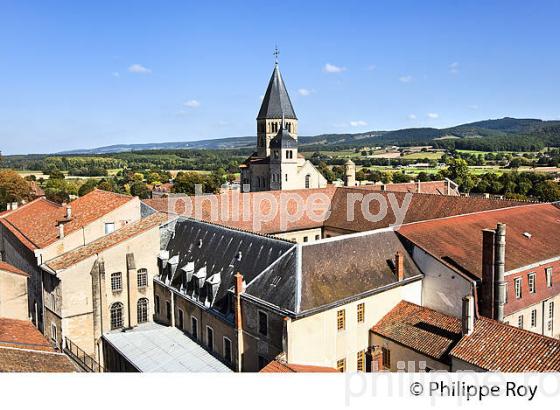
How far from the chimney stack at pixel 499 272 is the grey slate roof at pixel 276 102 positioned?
1816 inches

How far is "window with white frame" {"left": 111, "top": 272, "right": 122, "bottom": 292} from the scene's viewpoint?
33.2 metres

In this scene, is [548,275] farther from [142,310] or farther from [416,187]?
[416,187]

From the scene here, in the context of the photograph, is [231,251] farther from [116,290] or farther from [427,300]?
[427,300]

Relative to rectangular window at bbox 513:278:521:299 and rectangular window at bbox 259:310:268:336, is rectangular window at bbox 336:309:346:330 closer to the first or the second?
rectangular window at bbox 259:310:268:336

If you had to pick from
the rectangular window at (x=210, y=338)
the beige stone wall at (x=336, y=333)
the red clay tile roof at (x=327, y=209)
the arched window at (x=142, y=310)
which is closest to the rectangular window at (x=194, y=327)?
the rectangular window at (x=210, y=338)

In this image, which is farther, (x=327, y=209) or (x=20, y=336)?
(x=327, y=209)

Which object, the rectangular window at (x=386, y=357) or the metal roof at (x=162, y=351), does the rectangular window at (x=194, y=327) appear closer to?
the metal roof at (x=162, y=351)

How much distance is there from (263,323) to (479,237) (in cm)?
1692

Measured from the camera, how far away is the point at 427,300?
29.1m

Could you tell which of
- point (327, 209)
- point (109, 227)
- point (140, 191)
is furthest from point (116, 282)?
point (140, 191)

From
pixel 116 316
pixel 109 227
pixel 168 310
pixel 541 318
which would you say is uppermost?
pixel 109 227

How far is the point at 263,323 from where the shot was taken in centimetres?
2494

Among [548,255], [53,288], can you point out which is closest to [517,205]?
[548,255]

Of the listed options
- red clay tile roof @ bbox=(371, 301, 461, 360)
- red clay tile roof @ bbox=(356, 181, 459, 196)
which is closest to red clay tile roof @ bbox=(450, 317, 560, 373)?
red clay tile roof @ bbox=(371, 301, 461, 360)
